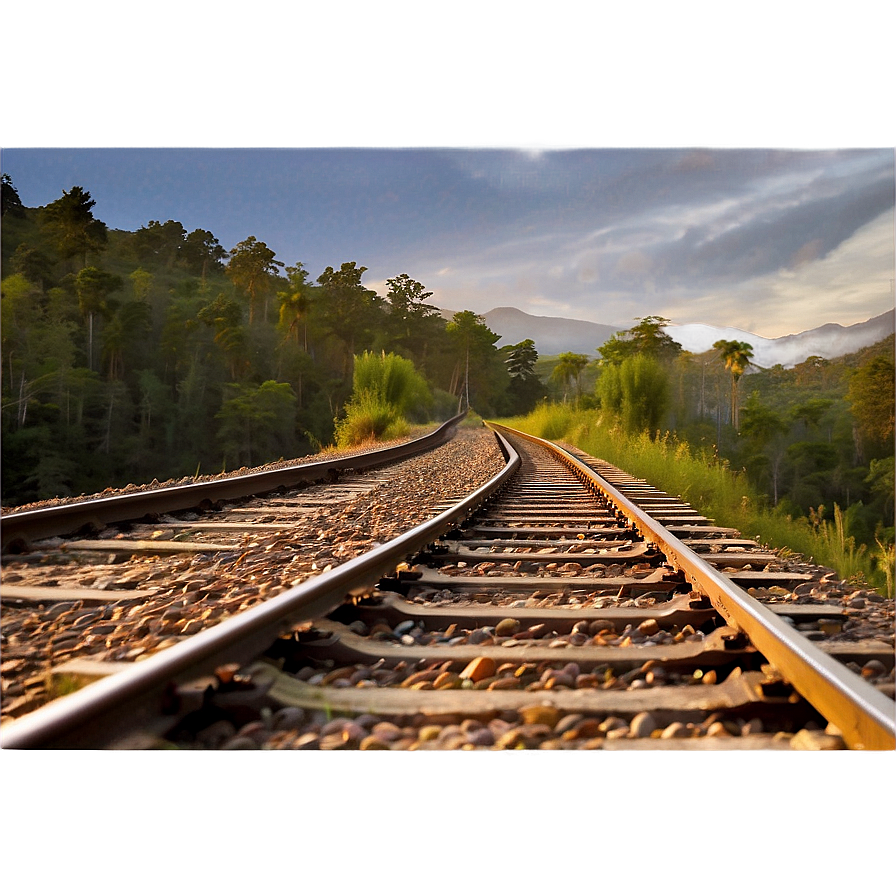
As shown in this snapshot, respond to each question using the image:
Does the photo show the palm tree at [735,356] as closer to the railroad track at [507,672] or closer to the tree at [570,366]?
the tree at [570,366]

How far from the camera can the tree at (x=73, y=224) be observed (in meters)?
40.2

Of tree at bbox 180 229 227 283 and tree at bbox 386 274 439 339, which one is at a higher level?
tree at bbox 180 229 227 283

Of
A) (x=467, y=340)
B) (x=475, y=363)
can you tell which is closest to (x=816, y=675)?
(x=467, y=340)

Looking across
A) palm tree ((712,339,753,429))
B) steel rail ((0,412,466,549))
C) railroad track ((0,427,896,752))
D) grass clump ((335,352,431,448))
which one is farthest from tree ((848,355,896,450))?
palm tree ((712,339,753,429))

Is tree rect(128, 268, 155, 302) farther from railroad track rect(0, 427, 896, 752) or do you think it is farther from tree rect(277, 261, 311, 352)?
railroad track rect(0, 427, 896, 752)

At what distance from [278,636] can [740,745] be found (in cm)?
109

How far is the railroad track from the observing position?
1339mm

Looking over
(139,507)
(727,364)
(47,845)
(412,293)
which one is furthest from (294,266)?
(47,845)

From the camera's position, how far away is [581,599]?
8.16 feet

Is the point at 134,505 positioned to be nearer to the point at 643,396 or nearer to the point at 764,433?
the point at 643,396

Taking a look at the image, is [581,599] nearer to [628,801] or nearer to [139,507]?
[628,801]

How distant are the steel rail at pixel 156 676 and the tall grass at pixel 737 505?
299 centimetres

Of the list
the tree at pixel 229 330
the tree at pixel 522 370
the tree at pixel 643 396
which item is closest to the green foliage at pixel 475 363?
the tree at pixel 522 370

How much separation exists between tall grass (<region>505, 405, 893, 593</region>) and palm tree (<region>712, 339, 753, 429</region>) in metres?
39.2
